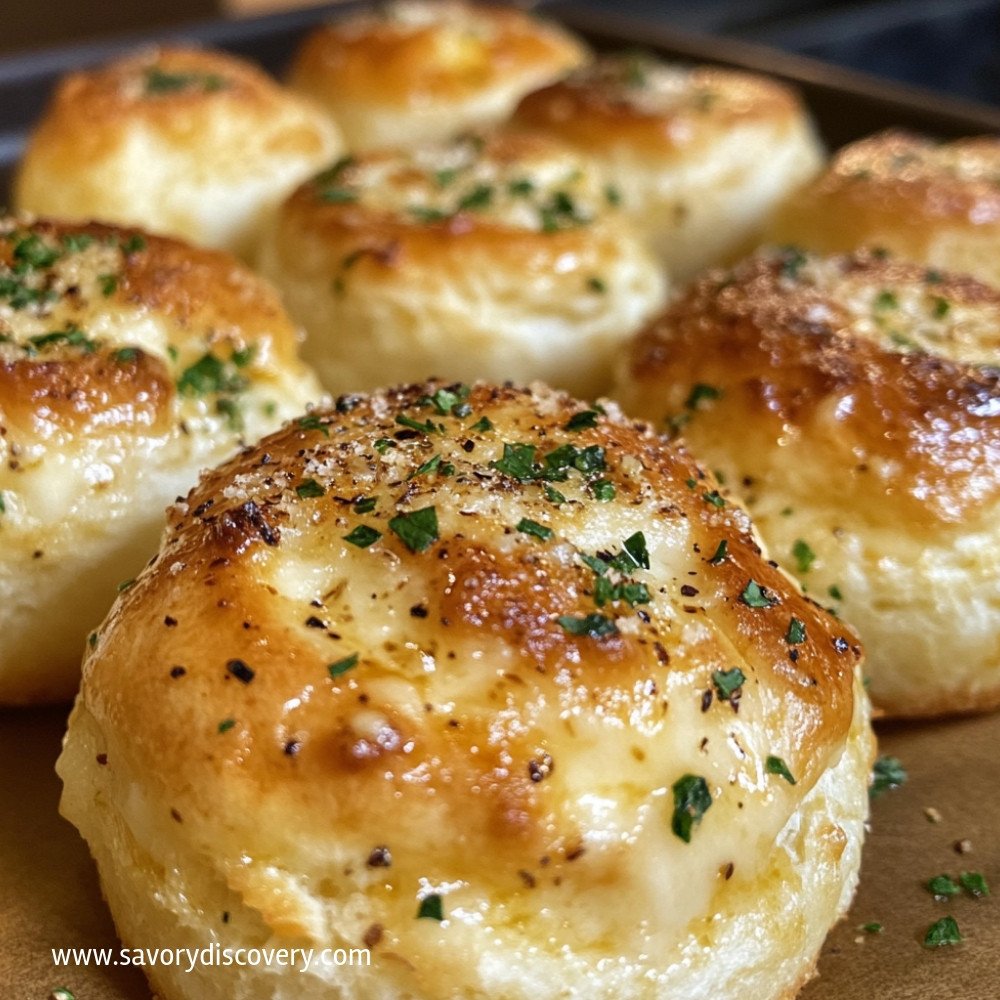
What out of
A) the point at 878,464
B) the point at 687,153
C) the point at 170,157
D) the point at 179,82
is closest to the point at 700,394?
the point at 878,464

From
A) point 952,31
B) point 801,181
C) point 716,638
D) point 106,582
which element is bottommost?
point 952,31

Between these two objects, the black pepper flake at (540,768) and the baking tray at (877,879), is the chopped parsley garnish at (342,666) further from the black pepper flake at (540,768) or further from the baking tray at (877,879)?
the baking tray at (877,879)

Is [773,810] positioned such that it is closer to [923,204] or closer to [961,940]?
[961,940]

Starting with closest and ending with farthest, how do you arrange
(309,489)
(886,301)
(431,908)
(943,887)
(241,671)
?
Result: (431,908) → (241,671) → (309,489) → (943,887) → (886,301)

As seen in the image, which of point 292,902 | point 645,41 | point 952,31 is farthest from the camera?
point 952,31

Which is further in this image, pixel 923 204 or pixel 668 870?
pixel 923 204

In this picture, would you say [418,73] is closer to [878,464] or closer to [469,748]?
[878,464]

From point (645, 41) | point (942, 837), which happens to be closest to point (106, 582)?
point (942, 837)
